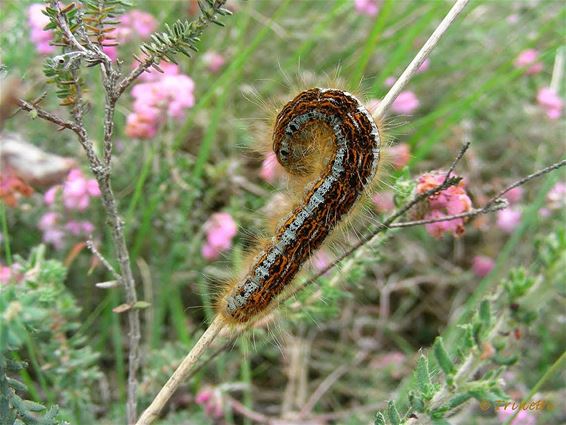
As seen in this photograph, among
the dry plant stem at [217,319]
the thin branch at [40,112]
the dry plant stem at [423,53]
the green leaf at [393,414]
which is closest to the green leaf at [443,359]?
the green leaf at [393,414]

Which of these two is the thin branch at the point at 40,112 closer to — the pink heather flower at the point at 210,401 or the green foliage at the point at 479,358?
the green foliage at the point at 479,358

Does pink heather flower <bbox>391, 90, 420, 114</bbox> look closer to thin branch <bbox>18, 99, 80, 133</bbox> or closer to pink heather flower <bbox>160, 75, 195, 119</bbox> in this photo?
pink heather flower <bbox>160, 75, 195, 119</bbox>

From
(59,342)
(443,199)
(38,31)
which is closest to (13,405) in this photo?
(59,342)

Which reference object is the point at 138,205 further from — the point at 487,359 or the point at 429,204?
the point at 487,359

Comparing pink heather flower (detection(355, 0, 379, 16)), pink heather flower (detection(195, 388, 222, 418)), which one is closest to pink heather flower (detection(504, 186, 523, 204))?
pink heather flower (detection(355, 0, 379, 16))

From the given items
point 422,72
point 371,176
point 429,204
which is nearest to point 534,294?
point 429,204

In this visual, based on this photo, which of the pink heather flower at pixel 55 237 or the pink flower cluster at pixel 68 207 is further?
the pink heather flower at pixel 55 237

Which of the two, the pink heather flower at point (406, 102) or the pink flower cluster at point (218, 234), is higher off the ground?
the pink heather flower at point (406, 102)
